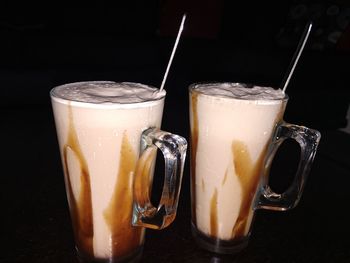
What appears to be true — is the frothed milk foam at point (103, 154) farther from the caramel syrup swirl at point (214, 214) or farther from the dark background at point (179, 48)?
the dark background at point (179, 48)

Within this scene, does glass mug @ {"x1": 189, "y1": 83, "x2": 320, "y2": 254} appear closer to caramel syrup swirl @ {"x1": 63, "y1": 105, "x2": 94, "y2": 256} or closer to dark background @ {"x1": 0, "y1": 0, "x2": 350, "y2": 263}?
dark background @ {"x1": 0, "y1": 0, "x2": 350, "y2": 263}

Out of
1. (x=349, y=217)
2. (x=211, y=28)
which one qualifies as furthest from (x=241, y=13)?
(x=349, y=217)

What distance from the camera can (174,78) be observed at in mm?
2512

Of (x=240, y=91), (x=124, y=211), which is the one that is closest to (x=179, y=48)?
(x=240, y=91)

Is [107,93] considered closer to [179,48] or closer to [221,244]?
[221,244]

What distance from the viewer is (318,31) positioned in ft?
9.42

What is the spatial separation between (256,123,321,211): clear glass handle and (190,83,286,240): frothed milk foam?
27 mm

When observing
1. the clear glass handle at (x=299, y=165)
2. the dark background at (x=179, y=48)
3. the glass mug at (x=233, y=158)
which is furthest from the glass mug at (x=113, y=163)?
the dark background at (x=179, y=48)

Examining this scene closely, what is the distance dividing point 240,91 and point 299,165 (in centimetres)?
17

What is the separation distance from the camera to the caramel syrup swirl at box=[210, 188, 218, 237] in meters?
0.65

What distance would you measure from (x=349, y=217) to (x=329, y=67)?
2286mm

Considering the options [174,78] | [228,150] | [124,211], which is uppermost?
[228,150]

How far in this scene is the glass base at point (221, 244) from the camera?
66cm

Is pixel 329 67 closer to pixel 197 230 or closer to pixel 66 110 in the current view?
pixel 197 230
